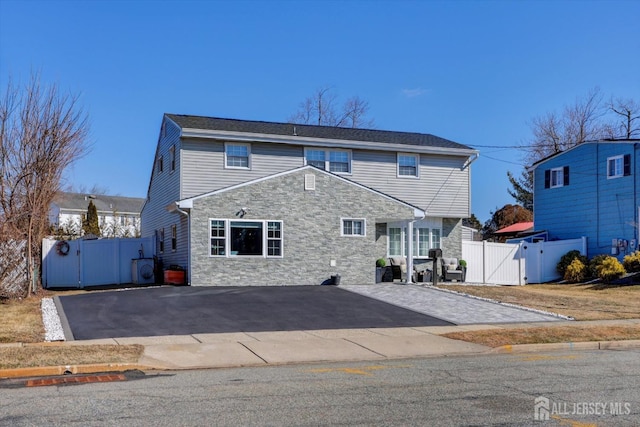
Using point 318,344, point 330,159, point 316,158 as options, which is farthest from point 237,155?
point 318,344

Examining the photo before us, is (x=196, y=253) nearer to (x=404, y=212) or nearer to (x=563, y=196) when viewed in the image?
(x=404, y=212)

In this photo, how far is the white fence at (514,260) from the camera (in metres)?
29.1

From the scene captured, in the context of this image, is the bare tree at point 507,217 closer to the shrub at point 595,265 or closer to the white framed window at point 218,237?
the shrub at point 595,265

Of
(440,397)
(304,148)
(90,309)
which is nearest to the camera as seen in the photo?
(440,397)

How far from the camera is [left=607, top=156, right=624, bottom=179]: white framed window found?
3062 centimetres

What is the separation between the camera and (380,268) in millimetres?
25500

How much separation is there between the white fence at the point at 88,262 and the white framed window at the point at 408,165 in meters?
12.3

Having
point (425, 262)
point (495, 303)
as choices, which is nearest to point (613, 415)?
point (495, 303)

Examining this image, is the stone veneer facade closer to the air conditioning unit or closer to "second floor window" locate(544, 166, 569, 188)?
the air conditioning unit

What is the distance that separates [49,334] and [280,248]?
36.1ft

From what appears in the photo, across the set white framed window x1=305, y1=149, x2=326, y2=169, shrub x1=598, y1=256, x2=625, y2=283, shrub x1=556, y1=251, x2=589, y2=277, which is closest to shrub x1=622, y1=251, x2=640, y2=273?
shrub x1=598, y1=256, x2=625, y2=283

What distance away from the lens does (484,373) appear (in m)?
9.76

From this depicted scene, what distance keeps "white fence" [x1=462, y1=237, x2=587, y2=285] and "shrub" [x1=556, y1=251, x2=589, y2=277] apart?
0.30 metres

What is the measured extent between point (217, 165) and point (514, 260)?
14.9 meters
